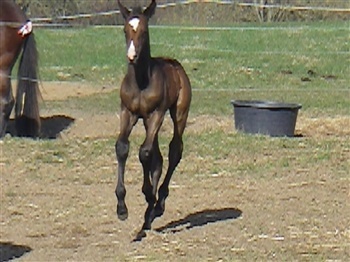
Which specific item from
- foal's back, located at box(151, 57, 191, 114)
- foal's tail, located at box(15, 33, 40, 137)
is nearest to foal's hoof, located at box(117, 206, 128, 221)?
foal's back, located at box(151, 57, 191, 114)

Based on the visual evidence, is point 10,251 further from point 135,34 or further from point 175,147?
point 135,34

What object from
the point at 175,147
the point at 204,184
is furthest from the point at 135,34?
the point at 204,184

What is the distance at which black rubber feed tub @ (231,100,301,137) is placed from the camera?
428 inches

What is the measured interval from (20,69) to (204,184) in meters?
3.47

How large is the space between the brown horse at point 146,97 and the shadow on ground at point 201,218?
304 mm

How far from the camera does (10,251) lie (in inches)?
264

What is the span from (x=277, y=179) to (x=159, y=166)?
207cm

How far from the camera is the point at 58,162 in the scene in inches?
377

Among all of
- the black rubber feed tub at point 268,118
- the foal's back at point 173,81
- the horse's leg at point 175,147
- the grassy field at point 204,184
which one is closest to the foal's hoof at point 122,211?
the grassy field at point 204,184

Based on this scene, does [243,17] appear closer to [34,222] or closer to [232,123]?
[232,123]

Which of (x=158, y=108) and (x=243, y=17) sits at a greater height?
(x=158, y=108)

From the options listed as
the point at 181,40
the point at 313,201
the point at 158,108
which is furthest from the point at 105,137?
Answer: the point at 181,40

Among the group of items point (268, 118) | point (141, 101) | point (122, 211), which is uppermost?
point (141, 101)

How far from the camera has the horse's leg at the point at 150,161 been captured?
6586 mm
